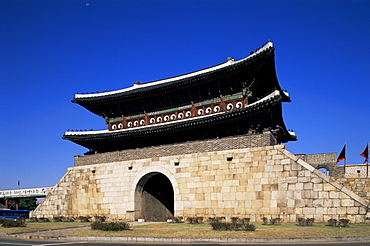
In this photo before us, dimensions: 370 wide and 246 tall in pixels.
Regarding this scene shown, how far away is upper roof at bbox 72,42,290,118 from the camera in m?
24.5

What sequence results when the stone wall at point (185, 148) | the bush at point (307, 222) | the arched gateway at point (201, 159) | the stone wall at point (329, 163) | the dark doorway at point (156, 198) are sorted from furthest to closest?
the stone wall at point (329, 163) → the dark doorway at point (156, 198) → the stone wall at point (185, 148) → the arched gateway at point (201, 159) → the bush at point (307, 222)

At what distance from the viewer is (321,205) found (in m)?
19.5

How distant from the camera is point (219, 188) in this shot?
913 inches

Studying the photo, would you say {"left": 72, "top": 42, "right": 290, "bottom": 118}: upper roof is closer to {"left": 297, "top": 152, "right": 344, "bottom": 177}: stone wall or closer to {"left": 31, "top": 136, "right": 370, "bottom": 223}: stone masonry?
{"left": 31, "top": 136, "right": 370, "bottom": 223}: stone masonry

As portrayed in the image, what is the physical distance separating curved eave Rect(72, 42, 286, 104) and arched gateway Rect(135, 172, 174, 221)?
24.8 ft

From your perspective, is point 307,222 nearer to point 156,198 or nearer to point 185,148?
point 185,148

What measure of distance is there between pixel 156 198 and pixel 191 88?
10.2m

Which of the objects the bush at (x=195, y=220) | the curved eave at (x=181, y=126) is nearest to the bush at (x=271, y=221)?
the bush at (x=195, y=220)

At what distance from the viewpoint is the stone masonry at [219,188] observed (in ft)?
64.5

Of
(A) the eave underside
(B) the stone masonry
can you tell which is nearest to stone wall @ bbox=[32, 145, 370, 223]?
(B) the stone masonry

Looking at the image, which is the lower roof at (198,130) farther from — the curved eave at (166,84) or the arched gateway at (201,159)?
the curved eave at (166,84)

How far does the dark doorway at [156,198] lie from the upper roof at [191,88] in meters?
6.63

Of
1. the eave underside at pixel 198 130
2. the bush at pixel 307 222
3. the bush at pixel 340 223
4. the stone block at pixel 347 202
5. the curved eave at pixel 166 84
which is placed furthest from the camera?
the curved eave at pixel 166 84

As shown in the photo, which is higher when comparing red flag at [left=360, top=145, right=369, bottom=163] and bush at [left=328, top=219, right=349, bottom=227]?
red flag at [left=360, top=145, right=369, bottom=163]
